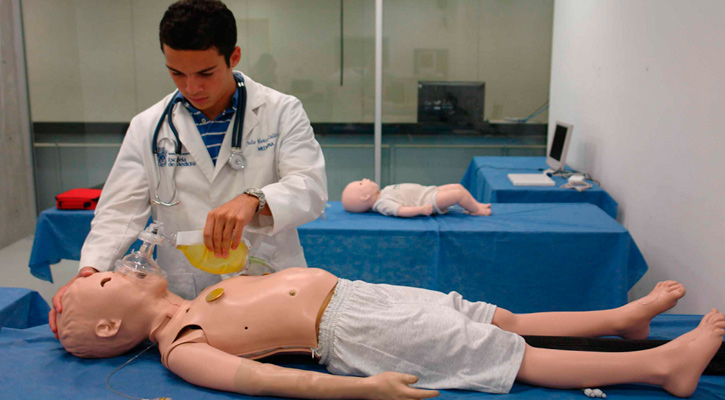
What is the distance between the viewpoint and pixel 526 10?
14.9 ft

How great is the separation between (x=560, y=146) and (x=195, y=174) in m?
2.84

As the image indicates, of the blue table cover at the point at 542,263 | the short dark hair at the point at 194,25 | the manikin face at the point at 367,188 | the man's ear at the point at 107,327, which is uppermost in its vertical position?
the short dark hair at the point at 194,25

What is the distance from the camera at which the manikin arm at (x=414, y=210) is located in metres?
2.82

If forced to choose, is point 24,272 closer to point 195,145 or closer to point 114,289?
point 114,289

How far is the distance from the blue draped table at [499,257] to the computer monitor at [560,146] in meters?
0.99

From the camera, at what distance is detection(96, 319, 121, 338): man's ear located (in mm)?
1446

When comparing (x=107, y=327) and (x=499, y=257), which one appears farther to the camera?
(x=499, y=257)

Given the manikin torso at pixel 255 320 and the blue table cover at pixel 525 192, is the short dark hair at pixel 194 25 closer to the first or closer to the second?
the manikin torso at pixel 255 320

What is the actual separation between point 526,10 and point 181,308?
13.3ft

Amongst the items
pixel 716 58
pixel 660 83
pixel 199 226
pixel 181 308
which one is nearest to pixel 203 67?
pixel 199 226

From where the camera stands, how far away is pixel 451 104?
468 centimetres

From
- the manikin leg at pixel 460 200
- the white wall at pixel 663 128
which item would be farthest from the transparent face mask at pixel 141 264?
the white wall at pixel 663 128

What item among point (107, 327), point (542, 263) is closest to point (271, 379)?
point (107, 327)

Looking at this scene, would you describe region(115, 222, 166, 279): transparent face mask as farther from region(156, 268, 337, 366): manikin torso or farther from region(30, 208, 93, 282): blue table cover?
region(30, 208, 93, 282): blue table cover
